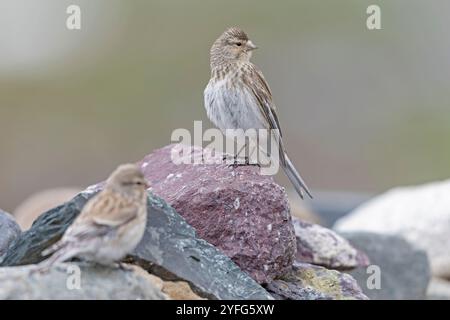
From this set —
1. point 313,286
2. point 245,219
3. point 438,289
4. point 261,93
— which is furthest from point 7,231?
point 438,289

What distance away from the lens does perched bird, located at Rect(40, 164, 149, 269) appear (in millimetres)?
4418

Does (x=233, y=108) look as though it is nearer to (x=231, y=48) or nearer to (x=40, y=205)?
(x=231, y=48)

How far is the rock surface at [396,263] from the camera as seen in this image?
779 cm

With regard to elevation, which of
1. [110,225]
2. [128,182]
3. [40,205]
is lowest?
[40,205]

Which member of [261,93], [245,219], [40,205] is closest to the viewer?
[245,219]

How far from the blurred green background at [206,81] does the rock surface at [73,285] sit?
9651 millimetres

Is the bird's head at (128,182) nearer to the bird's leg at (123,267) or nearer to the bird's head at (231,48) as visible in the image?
the bird's leg at (123,267)

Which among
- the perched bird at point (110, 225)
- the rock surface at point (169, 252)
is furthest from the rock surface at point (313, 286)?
the perched bird at point (110, 225)

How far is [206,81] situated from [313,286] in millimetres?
10078

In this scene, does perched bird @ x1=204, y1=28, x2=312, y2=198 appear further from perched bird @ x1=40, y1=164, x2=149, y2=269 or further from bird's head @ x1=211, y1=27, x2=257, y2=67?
perched bird @ x1=40, y1=164, x2=149, y2=269

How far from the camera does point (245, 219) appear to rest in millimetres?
5672

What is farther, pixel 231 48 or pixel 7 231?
pixel 231 48

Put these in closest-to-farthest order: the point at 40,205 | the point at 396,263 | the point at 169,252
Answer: the point at 169,252, the point at 396,263, the point at 40,205

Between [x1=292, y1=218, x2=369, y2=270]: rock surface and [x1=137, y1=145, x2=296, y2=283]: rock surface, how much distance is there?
0.92 m
